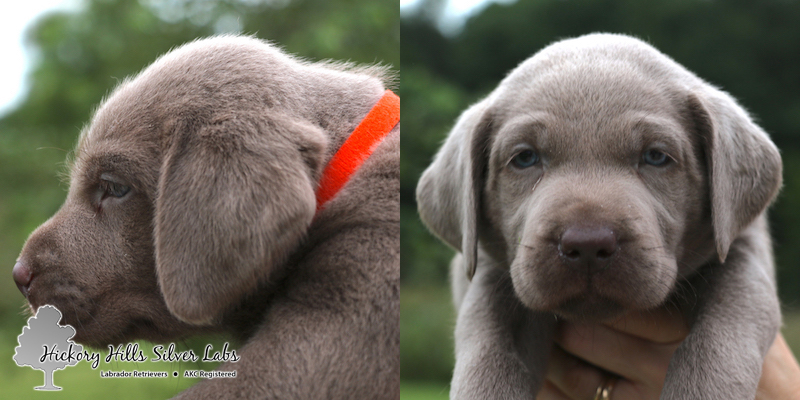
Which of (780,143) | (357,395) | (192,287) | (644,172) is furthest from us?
(780,143)

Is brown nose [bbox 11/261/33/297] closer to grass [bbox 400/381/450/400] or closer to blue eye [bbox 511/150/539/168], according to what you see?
grass [bbox 400/381/450/400]

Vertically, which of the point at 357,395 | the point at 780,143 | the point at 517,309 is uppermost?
the point at 357,395

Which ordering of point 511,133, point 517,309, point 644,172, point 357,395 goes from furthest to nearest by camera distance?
point 517,309
point 511,133
point 644,172
point 357,395

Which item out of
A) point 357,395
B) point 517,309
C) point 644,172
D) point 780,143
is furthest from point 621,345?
point 780,143

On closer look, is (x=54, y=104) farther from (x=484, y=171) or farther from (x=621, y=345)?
(x=621, y=345)

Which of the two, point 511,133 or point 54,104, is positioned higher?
point 511,133

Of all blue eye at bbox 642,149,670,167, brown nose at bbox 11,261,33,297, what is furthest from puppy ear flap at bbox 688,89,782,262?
brown nose at bbox 11,261,33,297

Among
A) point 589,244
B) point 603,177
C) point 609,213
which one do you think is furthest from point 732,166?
point 589,244

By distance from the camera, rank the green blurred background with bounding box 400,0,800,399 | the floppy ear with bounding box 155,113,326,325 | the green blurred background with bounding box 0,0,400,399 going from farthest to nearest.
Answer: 1. the green blurred background with bounding box 400,0,800,399
2. the green blurred background with bounding box 0,0,400,399
3. the floppy ear with bounding box 155,113,326,325

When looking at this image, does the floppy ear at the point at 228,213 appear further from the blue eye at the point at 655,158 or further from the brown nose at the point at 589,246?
the blue eye at the point at 655,158
